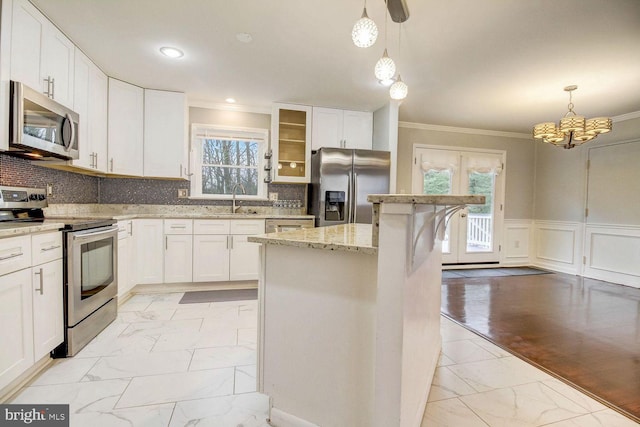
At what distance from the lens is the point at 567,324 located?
108 inches

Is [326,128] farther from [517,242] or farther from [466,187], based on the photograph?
[517,242]

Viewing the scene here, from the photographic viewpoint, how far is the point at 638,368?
201cm

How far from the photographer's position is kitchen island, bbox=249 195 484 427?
1123mm

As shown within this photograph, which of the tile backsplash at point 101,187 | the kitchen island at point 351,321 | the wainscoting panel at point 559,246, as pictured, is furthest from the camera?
the wainscoting panel at point 559,246

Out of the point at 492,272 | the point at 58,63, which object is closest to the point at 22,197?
the point at 58,63

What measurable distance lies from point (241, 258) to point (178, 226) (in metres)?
0.83

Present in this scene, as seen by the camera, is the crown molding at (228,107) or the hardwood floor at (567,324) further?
the crown molding at (228,107)

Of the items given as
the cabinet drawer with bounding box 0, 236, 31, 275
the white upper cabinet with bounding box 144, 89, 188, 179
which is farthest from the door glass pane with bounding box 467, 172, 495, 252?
the cabinet drawer with bounding box 0, 236, 31, 275

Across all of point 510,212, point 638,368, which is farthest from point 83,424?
point 510,212

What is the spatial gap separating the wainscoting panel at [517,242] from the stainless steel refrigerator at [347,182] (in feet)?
10.5

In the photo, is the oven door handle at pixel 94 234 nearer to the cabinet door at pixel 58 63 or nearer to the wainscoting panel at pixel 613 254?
the cabinet door at pixel 58 63

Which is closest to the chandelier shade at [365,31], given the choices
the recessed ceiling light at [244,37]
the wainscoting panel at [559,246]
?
the recessed ceiling light at [244,37]

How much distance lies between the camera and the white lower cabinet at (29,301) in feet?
4.98

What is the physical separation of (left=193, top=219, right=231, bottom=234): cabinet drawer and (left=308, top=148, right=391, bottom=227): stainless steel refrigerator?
3.75 feet
